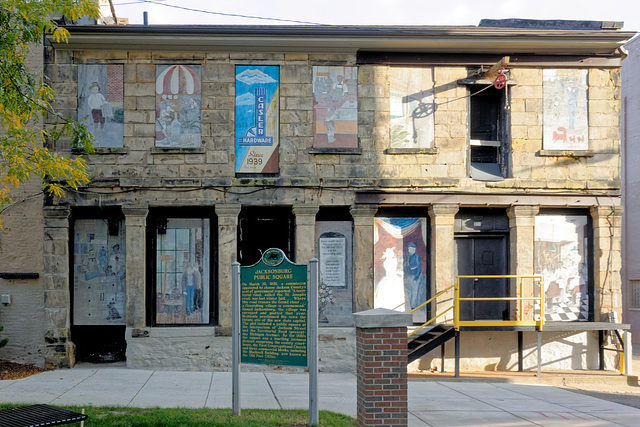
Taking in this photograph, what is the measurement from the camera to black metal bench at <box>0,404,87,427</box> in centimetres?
649

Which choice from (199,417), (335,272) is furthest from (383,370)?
(335,272)

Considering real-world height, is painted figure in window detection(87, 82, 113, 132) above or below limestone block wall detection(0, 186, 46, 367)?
above

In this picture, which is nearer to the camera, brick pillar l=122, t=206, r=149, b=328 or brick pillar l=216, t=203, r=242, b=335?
A: brick pillar l=122, t=206, r=149, b=328

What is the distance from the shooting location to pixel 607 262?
1442 centimetres

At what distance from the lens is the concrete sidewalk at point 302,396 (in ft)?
32.1

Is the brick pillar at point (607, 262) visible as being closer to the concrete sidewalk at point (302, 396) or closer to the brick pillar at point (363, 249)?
the concrete sidewalk at point (302, 396)

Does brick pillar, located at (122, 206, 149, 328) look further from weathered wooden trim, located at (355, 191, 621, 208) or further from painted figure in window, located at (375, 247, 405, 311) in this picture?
painted figure in window, located at (375, 247, 405, 311)

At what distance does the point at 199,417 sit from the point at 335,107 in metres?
7.79

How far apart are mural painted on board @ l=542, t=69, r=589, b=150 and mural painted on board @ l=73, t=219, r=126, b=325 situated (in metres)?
9.89

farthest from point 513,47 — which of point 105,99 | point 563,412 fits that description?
point 105,99

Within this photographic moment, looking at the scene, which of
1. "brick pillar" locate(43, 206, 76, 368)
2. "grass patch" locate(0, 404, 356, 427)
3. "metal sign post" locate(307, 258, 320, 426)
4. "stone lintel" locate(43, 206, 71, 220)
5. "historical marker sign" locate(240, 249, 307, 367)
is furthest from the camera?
"stone lintel" locate(43, 206, 71, 220)

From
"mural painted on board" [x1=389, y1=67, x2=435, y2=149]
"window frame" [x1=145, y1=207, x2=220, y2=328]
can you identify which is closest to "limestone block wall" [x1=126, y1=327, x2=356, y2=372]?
"window frame" [x1=145, y1=207, x2=220, y2=328]

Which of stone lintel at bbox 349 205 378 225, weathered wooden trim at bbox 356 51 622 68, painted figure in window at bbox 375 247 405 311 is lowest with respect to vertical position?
painted figure in window at bbox 375 247 405 311

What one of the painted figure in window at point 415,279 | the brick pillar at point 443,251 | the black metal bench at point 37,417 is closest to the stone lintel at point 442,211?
the brick pillar at point 443,251
